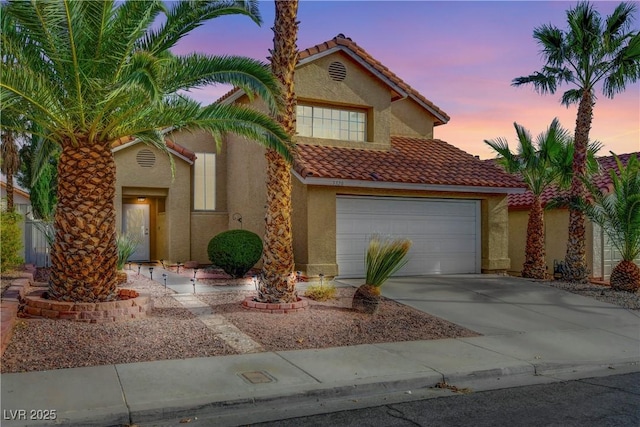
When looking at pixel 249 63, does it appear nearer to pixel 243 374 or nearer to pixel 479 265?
pixel 243 374

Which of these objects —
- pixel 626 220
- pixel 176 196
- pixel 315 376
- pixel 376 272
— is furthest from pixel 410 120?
pixel 315 376

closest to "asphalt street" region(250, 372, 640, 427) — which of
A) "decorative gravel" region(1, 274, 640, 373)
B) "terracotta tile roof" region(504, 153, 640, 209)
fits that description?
"decorative gravel" region(1, 274, 640, 373)

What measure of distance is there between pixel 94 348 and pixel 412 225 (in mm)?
10465

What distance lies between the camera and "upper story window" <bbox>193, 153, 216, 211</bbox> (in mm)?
19078

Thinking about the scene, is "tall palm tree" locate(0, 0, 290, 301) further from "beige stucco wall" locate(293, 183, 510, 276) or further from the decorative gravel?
"beige stucco wall" locate(293, 183, 510, 276)

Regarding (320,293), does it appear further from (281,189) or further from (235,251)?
(235,251)

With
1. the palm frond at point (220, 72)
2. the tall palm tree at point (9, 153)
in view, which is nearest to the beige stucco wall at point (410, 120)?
the palm frond at point (220, 72)

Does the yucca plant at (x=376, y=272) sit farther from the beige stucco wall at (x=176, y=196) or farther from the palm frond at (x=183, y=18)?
the beige stucco wall at (x=176, y=196)

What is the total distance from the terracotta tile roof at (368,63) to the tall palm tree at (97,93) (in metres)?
5.89

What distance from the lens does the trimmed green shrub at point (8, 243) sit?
13.2 metres

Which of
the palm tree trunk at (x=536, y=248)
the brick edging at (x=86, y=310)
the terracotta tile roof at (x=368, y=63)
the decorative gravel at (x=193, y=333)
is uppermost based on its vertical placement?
the terracotta tile roof at (x=368, y=63)

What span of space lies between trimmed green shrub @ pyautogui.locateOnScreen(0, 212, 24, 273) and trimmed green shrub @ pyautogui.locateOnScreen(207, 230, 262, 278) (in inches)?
184

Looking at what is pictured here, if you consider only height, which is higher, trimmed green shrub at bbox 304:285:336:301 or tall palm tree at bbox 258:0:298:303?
tall palm tree at bbox 258:0:298:303

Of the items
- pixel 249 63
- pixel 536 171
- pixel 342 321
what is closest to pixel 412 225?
pixel 536 171
